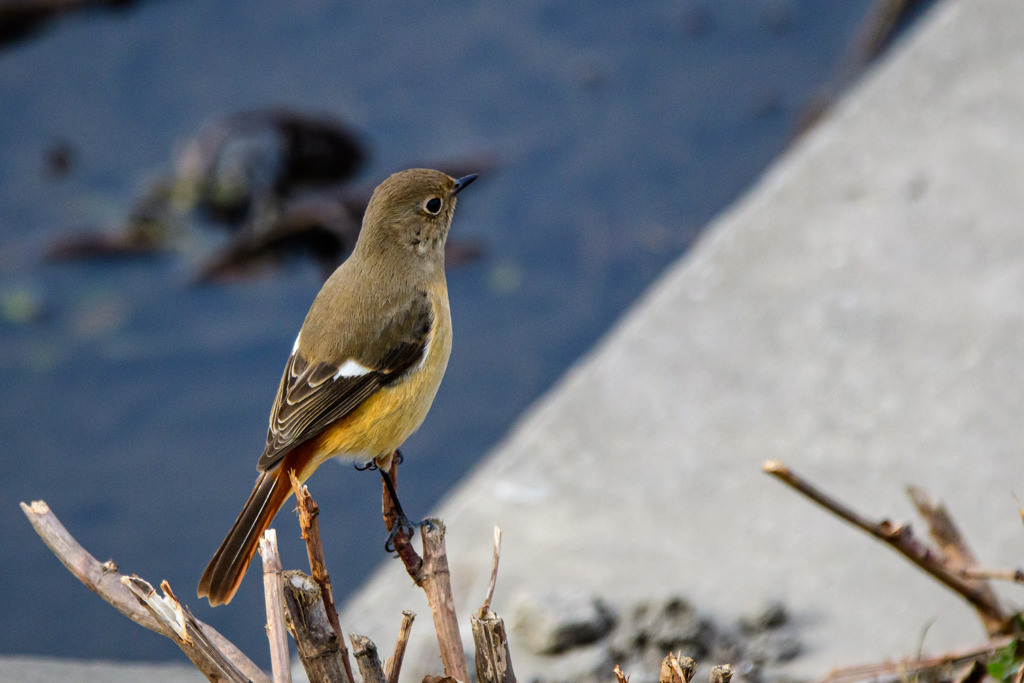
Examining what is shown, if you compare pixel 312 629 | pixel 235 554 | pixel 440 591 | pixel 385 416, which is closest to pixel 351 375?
pixel 385 416

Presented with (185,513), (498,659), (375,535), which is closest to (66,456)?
(185,513)

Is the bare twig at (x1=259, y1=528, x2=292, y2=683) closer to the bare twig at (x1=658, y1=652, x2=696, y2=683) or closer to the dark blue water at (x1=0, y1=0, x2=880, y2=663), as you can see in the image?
the bare twig at (x1=658, y1=652, x2=696, y2=683)

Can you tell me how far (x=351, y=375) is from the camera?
8.15ft

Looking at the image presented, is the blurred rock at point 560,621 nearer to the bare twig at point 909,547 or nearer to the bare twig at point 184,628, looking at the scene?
the bare twig at point 909,547

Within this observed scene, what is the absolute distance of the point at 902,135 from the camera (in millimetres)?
4969

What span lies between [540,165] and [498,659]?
179 inches

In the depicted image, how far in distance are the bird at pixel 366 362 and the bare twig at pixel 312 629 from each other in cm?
50

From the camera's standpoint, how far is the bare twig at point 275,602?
194cm

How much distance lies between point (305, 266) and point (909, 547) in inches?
158

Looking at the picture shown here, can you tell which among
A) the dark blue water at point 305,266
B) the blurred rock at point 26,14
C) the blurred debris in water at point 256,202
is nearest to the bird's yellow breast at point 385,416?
the dark blue water at point 305,266

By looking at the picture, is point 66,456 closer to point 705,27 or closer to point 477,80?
point 477,80

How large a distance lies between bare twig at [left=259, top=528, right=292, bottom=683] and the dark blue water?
2.25 metres

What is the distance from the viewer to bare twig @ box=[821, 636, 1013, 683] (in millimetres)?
2479

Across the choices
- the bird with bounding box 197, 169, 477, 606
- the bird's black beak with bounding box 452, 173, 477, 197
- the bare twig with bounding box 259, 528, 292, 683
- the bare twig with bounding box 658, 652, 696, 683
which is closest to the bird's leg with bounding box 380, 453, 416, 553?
the bird with bounding box 197, 169, 477, 606
